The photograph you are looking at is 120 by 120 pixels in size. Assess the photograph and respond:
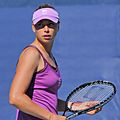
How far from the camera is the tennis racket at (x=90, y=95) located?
6.02 ft

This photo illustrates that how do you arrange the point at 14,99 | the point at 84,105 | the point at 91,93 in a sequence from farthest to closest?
the point at 91,93 < the point at 84,105 < the point at 14,99

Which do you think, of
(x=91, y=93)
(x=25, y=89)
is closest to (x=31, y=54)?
(x=25, y=89)

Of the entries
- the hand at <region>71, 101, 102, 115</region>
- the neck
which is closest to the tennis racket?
the hand at <region>71, 101, 102, 115</region>

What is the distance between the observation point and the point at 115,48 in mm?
3051

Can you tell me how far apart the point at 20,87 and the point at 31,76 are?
0.06 metres

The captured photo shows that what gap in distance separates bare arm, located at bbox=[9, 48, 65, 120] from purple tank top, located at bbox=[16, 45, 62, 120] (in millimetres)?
52

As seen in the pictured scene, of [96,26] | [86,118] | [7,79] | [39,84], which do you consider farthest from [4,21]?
[39,84]

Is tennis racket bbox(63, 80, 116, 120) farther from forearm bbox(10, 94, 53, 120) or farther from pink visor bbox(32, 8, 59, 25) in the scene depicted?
pink visor bbox(32, 8, 59, 25)

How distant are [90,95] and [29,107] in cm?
57

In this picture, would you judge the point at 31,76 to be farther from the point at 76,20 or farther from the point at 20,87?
the point at 76,20

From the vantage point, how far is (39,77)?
1600 mm

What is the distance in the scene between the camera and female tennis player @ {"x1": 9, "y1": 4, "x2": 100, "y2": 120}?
1.53 metres

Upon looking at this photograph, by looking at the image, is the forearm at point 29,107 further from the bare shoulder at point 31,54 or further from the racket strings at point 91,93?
the racket strings at point 91,93

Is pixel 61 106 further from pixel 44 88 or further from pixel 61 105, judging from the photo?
pixel 44 88
